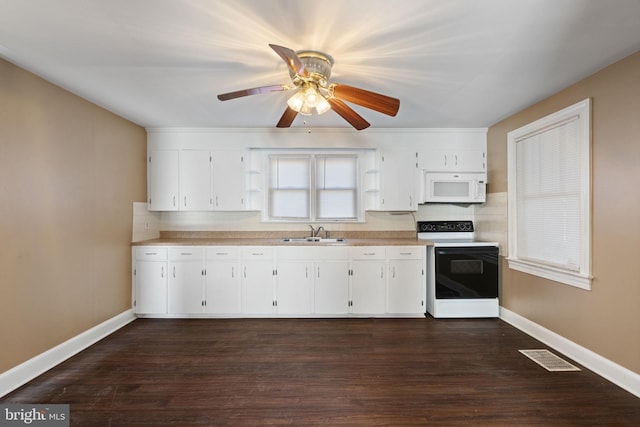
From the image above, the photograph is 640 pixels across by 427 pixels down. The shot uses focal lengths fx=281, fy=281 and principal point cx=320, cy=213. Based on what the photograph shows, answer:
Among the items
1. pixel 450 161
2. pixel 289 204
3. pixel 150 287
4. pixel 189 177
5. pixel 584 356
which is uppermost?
pixel 450 161

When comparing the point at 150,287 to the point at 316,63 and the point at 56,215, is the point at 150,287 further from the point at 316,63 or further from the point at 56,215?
the point at 316,63

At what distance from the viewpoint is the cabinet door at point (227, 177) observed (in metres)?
3.71

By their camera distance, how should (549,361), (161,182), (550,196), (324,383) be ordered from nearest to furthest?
(324,383) < (549,361) < (550,196) < (161,182)

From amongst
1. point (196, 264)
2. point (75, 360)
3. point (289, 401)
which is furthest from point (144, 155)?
point (289, 401)

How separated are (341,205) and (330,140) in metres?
0.91

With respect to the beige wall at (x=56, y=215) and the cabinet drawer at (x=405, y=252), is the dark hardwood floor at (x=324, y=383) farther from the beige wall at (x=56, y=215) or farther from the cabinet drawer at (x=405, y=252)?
the cabinet drawer at (x=405, y=252)

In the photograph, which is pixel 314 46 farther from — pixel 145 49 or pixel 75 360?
pixel 75 360

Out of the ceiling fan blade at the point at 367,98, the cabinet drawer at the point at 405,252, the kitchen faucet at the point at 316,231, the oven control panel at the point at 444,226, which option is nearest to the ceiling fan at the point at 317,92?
the ceiling fan blade at the point at 367,98

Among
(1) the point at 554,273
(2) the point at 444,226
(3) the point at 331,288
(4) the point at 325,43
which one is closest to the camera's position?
(4) the point at 325,43

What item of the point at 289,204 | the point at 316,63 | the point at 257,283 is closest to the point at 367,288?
the point at 257,283

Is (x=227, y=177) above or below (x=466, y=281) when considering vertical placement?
above

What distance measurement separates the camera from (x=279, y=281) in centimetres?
341

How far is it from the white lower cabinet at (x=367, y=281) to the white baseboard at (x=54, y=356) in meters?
2.67

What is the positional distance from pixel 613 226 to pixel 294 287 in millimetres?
2959
